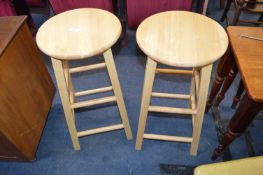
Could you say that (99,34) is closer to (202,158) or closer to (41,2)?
(202,158)

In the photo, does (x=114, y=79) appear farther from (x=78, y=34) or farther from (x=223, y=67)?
(x=223, y=67)

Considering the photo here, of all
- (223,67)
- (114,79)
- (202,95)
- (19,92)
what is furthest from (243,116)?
(19,92)

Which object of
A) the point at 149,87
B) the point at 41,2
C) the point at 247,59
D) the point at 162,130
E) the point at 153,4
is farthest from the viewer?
the point at 41,2

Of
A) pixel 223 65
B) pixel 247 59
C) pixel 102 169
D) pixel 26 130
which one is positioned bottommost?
pixel 102 169

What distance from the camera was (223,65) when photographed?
118cm

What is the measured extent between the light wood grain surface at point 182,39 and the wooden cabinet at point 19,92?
24.3 inches

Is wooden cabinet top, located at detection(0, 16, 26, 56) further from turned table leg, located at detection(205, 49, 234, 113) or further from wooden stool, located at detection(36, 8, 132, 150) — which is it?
turned table leg, located at detection(205, 49, 234, 113)

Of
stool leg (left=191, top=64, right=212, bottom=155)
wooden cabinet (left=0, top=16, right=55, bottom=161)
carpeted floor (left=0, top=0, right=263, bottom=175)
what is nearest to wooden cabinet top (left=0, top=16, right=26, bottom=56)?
wooden cabinet (left=0, top=16, right=55, bottom=161)

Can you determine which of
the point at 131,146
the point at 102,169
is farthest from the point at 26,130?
the point at 131,146

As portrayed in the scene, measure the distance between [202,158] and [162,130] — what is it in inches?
11.7

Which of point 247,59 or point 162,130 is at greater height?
point 247,59

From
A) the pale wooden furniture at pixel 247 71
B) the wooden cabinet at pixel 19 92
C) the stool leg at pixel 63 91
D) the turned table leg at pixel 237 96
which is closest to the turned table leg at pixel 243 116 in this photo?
the pale wooden furniture at pixel 247 71

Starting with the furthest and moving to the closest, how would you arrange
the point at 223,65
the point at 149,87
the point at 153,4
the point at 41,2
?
1. the point at 41,2
2. the point at 153,4
3. the point at 223,65
4. the point at 149,87

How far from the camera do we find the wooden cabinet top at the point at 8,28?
1.00 metres
